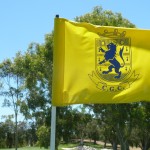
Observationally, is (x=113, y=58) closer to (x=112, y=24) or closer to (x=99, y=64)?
(x=99, y=64)

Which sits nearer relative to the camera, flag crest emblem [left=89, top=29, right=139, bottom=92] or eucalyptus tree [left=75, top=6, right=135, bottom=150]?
flag crest emblem [left=89, top=29, right=139, bottom=92]

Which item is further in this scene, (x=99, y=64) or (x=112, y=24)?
(x=112, y=24)

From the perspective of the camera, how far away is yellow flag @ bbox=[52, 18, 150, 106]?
21.7ft

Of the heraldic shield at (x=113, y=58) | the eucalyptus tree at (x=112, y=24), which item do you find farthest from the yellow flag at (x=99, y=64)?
the eucalyptus tree at (x=112, y=24)

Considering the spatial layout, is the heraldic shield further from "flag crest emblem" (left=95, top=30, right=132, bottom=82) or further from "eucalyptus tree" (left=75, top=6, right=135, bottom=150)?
"eucalyptus tree" (left=75, top=6, right=135, bottom=150)

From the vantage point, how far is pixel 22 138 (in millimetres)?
68000

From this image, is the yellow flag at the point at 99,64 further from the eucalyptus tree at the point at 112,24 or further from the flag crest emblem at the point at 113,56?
the eucalyptus tree at the point at 112,24

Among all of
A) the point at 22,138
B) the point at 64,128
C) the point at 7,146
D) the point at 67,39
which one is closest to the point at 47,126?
the point at 64,128

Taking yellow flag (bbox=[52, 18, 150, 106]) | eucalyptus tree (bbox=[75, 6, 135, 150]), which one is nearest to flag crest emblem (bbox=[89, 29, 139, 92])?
yellow flag (bbox=[52, 18, 150, 106])

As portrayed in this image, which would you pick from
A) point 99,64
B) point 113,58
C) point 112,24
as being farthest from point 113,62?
point 112,24

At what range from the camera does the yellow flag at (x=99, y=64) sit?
6605 millimetres

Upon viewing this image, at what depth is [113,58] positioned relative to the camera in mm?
6715

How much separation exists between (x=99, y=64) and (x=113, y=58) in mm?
246

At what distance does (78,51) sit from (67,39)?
26 cm
